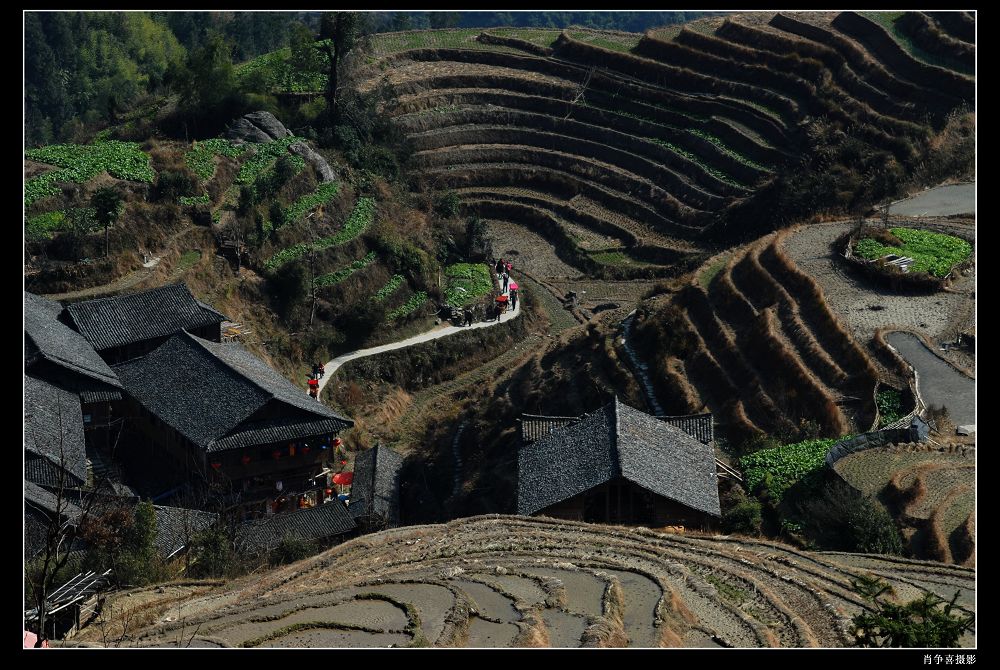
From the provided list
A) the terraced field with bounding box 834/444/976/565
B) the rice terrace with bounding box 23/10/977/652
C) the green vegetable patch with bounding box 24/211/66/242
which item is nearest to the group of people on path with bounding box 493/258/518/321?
the rice terrace with bounding box 23/10/977/652

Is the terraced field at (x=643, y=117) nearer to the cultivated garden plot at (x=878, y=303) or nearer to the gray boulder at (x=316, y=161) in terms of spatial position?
the gray boulder at (x=316, y=161)

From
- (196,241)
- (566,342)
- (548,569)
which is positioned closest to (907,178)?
(566,342)

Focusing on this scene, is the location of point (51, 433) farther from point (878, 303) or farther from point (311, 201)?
point (878, 303)

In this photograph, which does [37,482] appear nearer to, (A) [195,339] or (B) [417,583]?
(A) [195,339]

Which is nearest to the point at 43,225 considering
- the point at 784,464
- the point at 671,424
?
the point at 671,424

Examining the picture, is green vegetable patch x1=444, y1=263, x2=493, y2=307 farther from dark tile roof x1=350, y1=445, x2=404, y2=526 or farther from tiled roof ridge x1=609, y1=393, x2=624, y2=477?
tiled roof ridge x1=609, y1=393, x2=624, y2=477
